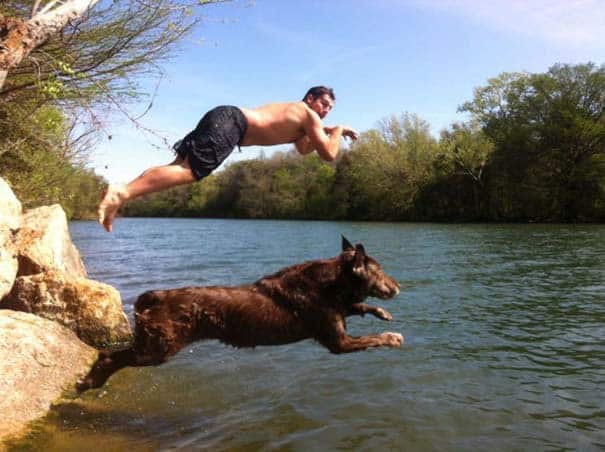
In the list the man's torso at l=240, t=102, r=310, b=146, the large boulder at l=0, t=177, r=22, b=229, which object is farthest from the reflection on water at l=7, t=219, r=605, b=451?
the man's torso at l=240, t=102, r=310, b=146

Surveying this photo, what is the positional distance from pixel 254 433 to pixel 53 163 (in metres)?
12.3

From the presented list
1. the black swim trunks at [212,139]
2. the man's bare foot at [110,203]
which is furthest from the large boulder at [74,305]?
the black swim trunks at [212,139]

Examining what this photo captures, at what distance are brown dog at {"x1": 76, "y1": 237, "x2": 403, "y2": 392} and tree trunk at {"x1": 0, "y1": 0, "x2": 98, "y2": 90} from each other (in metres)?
3.22

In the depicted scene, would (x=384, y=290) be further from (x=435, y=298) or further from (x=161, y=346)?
(x=435, y=298)

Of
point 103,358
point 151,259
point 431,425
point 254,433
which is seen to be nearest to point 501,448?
point 431,425

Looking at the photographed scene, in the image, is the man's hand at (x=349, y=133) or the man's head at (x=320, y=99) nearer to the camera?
the man's head at (x=320, y=99)

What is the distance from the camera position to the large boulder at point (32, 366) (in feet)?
17.7

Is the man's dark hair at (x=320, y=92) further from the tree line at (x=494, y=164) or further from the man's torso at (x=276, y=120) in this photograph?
the tree line at (x=494, y=164)

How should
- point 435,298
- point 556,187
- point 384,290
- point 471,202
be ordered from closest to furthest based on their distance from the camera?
point 384,290 → point 435,298 → point 556,187 → point 471,202

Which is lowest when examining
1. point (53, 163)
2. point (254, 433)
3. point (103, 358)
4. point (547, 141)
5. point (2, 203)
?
point (254, 433)

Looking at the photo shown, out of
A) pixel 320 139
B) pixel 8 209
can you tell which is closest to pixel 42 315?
pixel 8 209

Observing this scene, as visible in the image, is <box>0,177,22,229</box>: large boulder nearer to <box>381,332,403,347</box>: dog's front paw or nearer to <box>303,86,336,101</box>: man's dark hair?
<box>303,86,336,101</box>: man's dark hair

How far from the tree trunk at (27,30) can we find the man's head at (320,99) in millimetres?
3022

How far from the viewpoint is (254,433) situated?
550 cm
